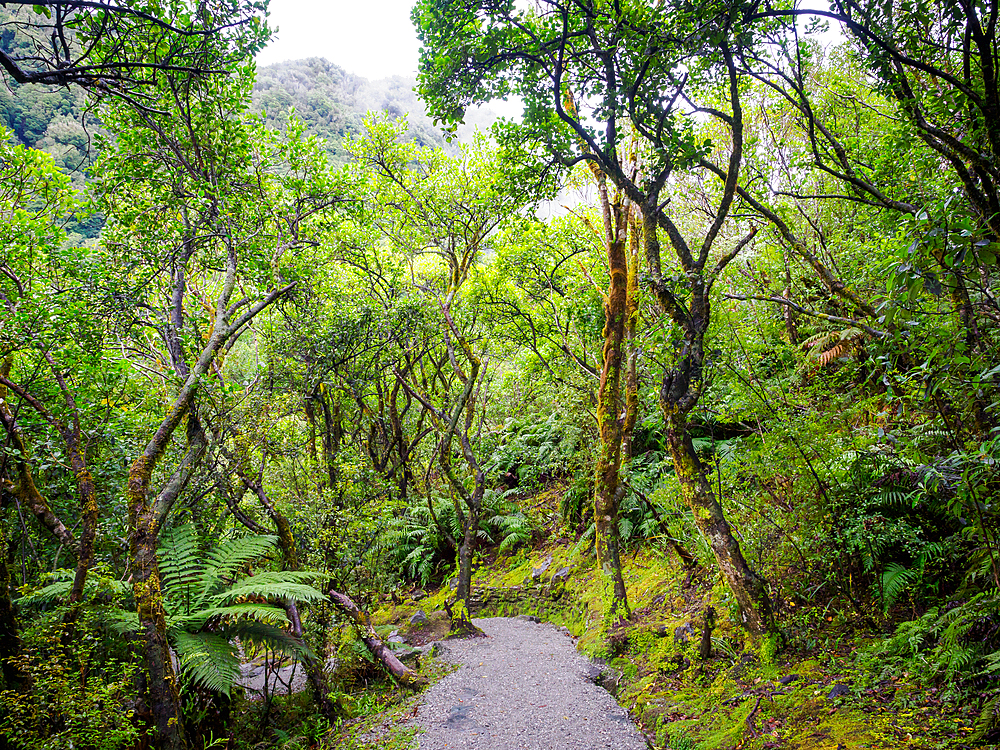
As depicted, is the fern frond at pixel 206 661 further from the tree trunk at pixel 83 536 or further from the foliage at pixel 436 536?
the foliage at pixel 436 536

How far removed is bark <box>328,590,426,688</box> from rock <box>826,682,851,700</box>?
15.4 feet

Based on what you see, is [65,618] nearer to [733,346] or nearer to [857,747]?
[857,747]

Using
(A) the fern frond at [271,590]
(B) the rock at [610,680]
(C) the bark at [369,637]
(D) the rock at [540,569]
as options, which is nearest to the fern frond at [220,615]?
(A) the fern frond at [271,590]

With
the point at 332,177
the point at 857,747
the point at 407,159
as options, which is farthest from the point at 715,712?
the point at 407,159

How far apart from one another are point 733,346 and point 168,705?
20.7 feet

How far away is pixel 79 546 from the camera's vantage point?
181 inches

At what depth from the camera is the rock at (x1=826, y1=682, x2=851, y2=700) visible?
3.53m

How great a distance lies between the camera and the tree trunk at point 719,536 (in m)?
4.39

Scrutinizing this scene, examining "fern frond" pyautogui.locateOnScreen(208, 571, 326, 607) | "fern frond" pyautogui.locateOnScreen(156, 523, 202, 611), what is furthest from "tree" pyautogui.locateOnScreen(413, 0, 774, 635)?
"fern frond" pyautogui.locateOnScreen(156, 523, 202, 611)

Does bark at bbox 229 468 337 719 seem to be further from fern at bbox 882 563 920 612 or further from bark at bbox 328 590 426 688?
fern at bbox 882 563 920 612

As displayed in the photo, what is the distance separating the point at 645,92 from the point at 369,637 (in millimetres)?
7110

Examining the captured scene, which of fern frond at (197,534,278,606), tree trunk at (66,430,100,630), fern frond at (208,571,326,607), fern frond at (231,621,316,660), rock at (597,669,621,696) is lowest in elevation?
rock at (597,669,621,696)

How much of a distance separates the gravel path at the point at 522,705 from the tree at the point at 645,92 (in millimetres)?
1796

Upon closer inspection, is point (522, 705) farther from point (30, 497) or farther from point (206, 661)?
point (30, 497)
